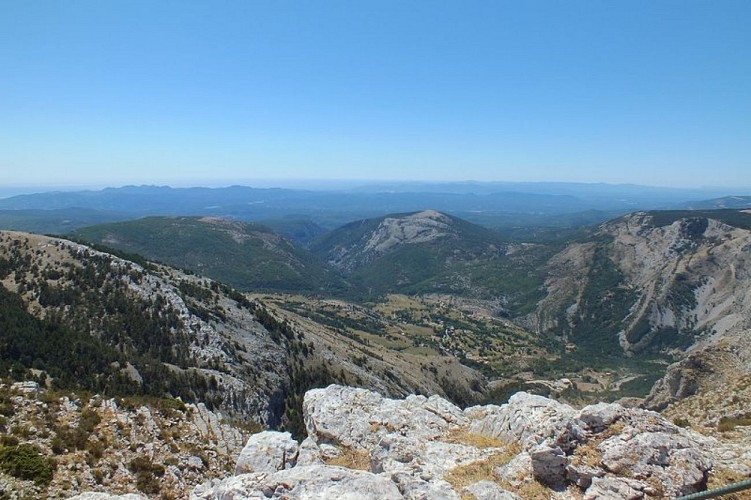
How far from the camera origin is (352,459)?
68.8 ft

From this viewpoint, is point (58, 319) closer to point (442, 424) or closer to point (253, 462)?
point (253, 462)

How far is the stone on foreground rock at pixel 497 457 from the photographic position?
1349 cm

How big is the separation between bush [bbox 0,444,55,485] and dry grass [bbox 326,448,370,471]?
492 inches

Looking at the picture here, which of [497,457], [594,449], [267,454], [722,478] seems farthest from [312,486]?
[722,478]

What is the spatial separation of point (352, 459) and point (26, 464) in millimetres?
14397

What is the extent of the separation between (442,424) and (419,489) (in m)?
10.2

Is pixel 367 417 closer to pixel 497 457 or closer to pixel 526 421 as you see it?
pixel 497 457

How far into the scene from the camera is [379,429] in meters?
22.7

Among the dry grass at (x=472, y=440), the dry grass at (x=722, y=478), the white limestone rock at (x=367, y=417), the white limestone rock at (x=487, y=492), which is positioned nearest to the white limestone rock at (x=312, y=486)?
the white limestone rock at (x=487, y=492)

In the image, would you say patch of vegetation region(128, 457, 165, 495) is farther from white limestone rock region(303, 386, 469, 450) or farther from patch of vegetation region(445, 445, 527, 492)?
patch of vegetation region(445, 445, 527, 492)

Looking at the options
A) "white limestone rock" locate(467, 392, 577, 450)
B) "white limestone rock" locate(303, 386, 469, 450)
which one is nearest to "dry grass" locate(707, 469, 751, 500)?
"white limestone rock" locate(467, 392, 577, 450)

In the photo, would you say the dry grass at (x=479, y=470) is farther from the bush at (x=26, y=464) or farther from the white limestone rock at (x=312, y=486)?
the bush at (x=26, y=464)

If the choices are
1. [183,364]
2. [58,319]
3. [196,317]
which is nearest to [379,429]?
[183,364]

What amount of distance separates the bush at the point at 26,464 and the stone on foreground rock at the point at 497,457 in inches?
278
